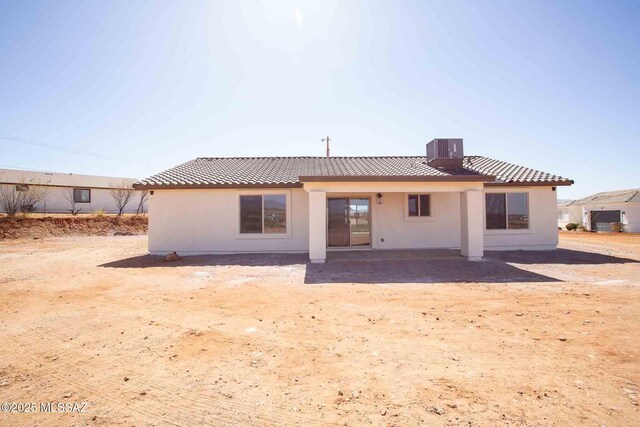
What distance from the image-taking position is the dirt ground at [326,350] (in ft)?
8.89

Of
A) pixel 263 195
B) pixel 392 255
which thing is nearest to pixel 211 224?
pixel 263 195

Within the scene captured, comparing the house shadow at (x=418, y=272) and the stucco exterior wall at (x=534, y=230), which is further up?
the stucco exterior wall at (x=534, y=230)

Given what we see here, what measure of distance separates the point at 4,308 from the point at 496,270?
445 inches

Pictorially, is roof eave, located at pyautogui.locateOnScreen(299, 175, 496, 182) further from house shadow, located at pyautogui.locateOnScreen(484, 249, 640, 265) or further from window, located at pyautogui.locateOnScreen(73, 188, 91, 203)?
window, located at pyautogui.locateOnScreen(73, 188, 91, 203)

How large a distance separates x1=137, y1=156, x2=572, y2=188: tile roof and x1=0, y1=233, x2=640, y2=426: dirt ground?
465 centimetres

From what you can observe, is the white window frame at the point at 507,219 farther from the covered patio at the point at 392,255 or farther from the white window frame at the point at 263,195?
the white window frame at the point at 263,195

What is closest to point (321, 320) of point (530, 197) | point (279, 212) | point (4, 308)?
point (4, 308)

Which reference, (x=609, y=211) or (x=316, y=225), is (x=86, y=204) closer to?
(x=316, y=225)

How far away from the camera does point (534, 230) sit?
1275 centimetres

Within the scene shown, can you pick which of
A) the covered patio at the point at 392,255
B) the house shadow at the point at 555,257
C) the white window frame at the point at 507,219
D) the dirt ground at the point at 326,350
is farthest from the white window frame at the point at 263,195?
the white window frame at the point at 507,219

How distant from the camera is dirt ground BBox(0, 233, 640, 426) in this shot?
2709 mm

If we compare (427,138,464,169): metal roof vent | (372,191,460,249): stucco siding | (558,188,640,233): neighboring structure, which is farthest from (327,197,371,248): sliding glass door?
(558,188,640,233): neighboring structure

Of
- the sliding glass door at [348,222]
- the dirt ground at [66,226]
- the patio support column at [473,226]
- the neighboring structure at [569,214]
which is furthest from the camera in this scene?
the neighboring structure at [569,214]

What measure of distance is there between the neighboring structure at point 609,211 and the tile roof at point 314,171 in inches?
707
